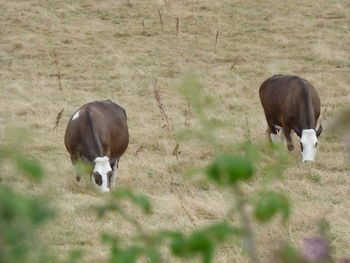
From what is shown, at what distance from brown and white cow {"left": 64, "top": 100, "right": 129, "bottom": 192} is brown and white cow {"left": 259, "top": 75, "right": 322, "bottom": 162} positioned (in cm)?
267

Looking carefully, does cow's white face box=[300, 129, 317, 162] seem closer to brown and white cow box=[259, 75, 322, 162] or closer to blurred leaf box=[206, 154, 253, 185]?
brown and white cow box=[259, 75, 322, 162]

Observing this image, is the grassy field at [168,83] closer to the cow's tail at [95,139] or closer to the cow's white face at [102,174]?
the cow's white face at [102,174]

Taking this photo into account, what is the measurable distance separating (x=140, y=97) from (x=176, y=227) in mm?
8621

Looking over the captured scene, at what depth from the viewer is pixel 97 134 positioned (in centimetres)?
1004

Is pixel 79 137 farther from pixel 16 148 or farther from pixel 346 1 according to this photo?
pixel 346 1

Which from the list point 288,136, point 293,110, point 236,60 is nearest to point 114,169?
point 288,136

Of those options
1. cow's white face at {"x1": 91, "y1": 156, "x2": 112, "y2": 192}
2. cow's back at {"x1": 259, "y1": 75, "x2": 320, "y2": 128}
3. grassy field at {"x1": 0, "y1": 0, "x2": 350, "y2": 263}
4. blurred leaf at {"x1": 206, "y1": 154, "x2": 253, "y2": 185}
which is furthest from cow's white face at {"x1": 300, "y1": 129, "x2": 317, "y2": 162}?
blurred leaf at {"x1": 206, "y1": 154, "x2": 253, "y2": 185}

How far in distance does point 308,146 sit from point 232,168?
9.56 metres

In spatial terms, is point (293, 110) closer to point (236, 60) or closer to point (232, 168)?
point (236, 60)

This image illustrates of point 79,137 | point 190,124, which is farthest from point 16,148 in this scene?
point 190,124

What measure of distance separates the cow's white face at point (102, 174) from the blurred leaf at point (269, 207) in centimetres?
747

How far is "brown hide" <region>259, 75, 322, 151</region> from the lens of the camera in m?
11.6

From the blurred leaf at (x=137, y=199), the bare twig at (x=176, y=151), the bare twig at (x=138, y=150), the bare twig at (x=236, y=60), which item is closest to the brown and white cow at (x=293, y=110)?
the bare twig at (x=176, y=151)

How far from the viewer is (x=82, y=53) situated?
821 inches
